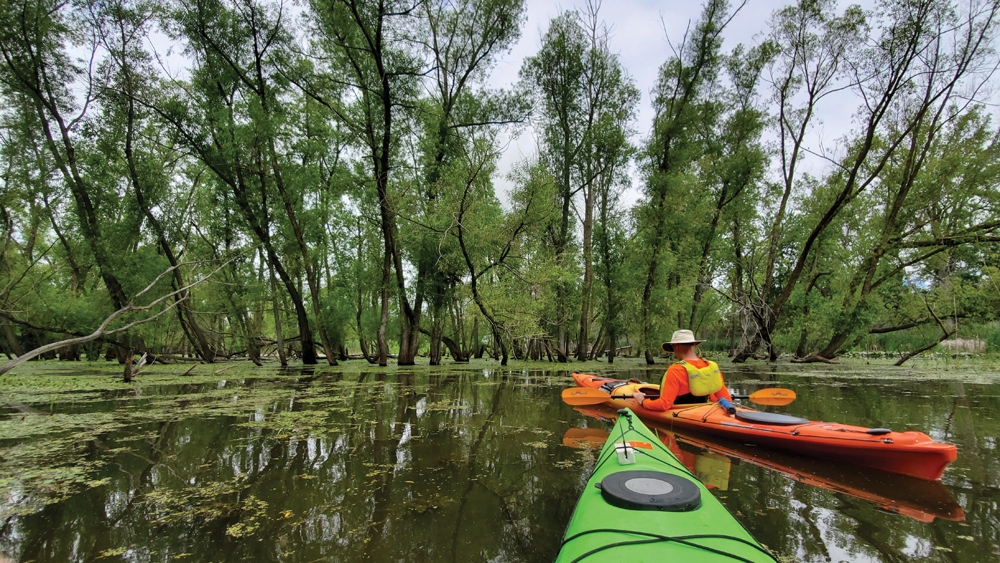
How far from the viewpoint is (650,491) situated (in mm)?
1673

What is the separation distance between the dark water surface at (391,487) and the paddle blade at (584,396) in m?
0.22

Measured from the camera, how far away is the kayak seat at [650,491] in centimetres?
155

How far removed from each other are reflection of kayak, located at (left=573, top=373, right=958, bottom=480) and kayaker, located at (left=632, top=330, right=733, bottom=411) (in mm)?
126

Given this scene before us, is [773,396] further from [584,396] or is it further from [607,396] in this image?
[584,396]

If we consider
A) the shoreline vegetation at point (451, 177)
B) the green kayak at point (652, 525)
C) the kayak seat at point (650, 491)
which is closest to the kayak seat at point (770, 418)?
the green kayak at point (652, 525)

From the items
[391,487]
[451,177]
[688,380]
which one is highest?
[451,177]

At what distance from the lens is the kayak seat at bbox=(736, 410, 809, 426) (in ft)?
11.3

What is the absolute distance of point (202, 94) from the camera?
10344mm

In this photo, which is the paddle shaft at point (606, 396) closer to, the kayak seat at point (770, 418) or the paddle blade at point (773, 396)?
the paddle blade at point (773, 396)

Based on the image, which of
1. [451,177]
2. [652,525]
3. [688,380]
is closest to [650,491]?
[652,525]

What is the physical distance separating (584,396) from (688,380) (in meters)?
1.50

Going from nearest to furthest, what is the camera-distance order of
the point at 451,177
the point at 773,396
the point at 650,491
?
the point at 650,491 < the point at 773,396 < the point at 451,177

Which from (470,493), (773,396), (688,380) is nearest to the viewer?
(470,493)

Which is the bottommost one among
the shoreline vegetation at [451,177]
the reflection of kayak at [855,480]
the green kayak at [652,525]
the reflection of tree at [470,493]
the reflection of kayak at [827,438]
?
the reflection of kayak at [855,480]
